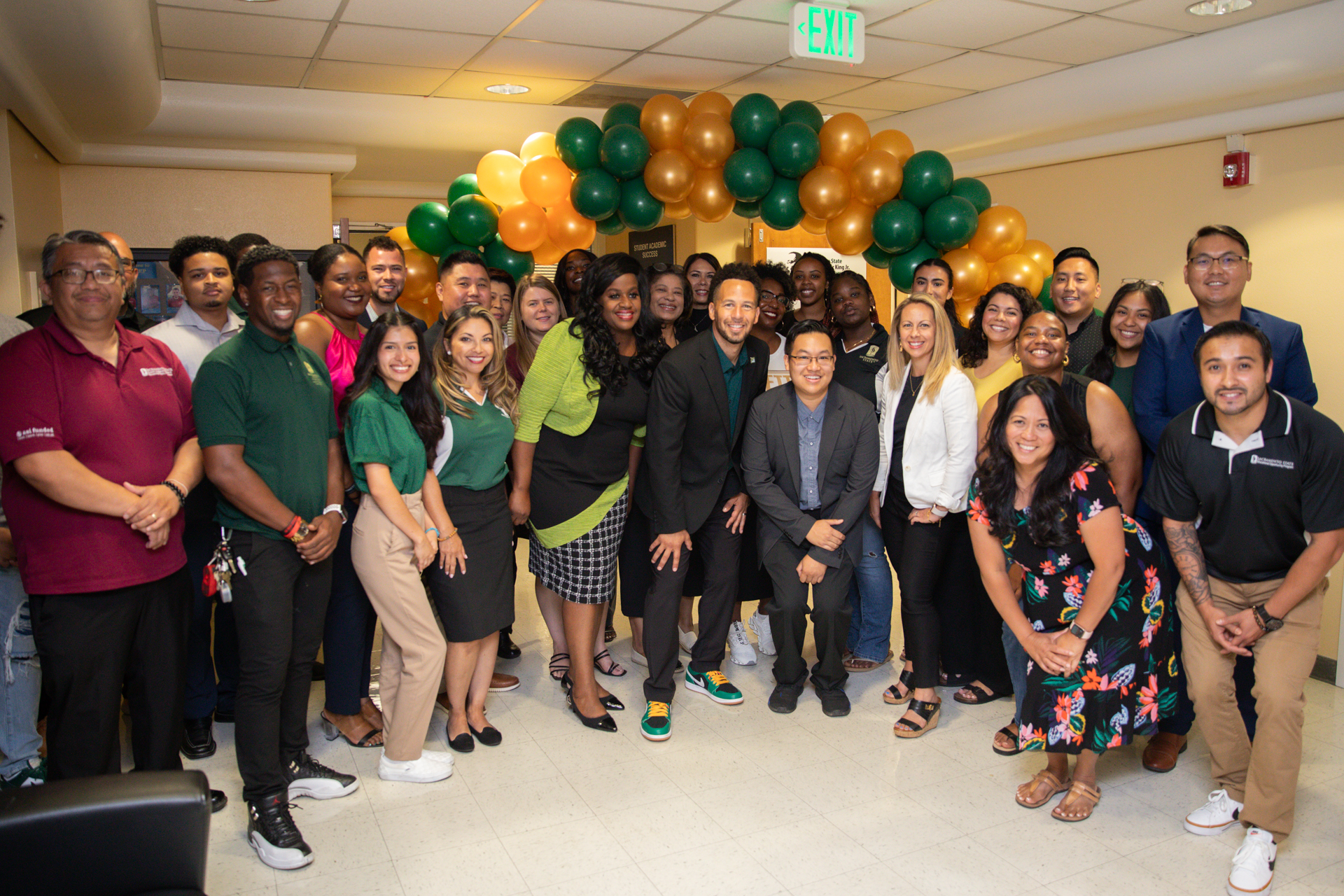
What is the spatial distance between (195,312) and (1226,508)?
3400mm

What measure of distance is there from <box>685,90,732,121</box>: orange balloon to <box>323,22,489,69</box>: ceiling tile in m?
1.12

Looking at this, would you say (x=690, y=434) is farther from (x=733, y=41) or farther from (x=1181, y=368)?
(x=733, y=41)

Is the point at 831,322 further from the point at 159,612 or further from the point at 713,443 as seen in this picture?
the point at 159,612

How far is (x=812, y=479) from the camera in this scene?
141 inches

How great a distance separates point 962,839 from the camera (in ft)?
9.23

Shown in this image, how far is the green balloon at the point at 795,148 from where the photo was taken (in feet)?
15.4

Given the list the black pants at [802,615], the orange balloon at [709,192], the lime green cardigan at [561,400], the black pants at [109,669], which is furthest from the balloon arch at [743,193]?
the black pants at [109,669]

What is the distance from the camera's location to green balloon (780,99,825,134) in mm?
4836

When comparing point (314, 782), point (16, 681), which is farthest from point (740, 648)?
point (16, 681)

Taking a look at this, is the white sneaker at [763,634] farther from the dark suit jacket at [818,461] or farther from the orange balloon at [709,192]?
the orange balloon at [709,192]

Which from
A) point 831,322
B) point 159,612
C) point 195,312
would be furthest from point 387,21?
point 159,612

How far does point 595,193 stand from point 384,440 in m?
2.36

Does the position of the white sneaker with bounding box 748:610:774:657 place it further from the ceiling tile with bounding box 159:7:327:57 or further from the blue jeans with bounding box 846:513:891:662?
the ceiling tile with bounding box 159:7:327:57

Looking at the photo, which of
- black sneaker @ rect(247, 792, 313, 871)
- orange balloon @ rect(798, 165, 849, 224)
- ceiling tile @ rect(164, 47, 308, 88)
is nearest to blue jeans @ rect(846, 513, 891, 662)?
orange balloon @ rect(798, 165, 849, 224)
